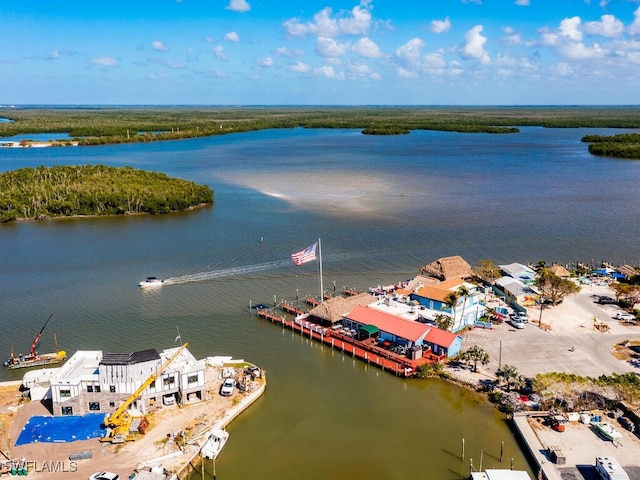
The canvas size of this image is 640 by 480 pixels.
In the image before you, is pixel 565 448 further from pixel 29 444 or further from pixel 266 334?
pixel 29 444

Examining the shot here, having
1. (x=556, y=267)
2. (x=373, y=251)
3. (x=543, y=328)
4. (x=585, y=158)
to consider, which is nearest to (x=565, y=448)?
(x=543, y=328)

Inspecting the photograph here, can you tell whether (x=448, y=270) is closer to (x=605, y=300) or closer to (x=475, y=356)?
(x=605, y=300)

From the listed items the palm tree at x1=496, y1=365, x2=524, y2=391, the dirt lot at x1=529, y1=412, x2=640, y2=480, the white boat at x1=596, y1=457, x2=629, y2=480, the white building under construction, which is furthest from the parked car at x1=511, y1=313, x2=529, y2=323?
the white building under construction

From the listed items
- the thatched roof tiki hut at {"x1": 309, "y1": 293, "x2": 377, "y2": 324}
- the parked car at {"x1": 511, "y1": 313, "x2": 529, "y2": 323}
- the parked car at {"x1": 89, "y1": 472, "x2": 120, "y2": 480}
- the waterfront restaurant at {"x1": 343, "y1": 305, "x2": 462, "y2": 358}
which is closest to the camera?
the parked car at {"x1": 89, "y1": 472, "x2": 120, "y2": 480}

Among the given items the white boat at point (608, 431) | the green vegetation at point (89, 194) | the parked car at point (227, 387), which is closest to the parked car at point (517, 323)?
the white boat at point (608, 431)

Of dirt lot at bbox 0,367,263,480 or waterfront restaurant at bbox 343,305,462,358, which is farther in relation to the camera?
waterfront restaurant at bbox 343,305,462,358

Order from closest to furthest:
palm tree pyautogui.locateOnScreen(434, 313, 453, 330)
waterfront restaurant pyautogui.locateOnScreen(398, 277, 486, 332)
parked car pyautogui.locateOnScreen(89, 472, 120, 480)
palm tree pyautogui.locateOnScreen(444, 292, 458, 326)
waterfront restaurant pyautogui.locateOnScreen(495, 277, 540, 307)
A: parked car pyautogui.locateOnScreen(89, 472, 120, 480), palm tree pyautogui.locateOnScreen(434, 313, 453, 330), palm tree pyautogui.locateOnScreen(444, 292, 458, 326), waterfront restaurant pyautogui.locateOnScreen(398, 277, 486, 332), waterfront restaurant pyautogui.locateOnScreen(495, 277, 540, 307)

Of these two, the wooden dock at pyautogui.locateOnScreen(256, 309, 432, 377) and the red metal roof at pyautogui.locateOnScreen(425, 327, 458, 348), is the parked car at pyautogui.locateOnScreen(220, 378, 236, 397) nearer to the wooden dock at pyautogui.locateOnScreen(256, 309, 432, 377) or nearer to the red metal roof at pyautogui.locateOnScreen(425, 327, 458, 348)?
the wooden dock at pyautogui.locateOnScreen(256, 309, 432, 377)
